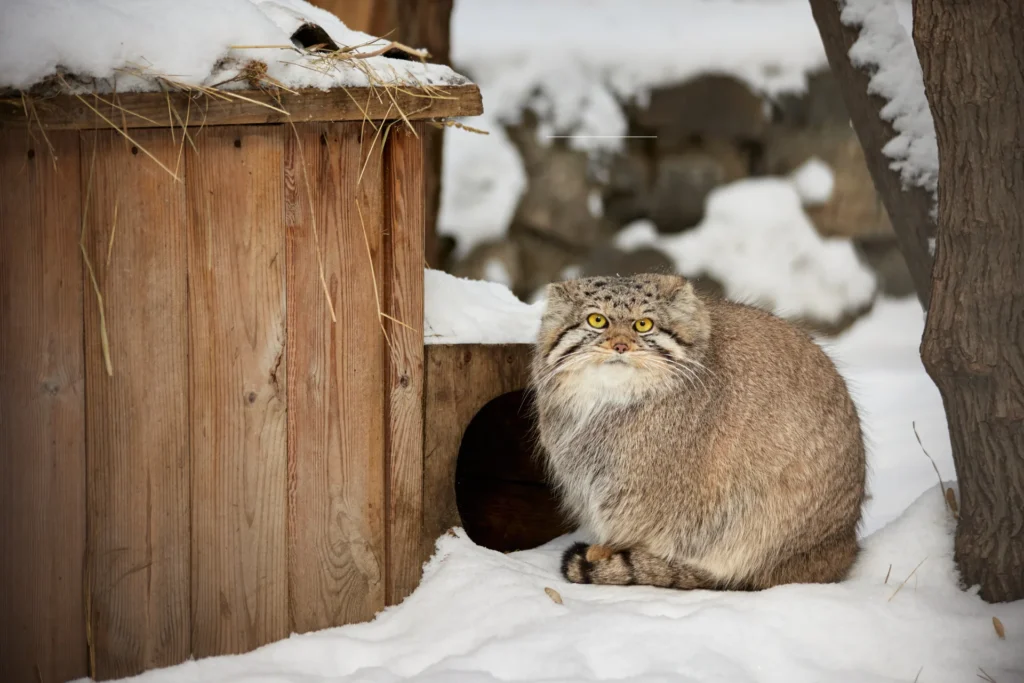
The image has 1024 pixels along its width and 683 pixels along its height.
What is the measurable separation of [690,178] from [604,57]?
1.34 metres

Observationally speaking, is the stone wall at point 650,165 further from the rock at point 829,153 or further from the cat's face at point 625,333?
the cat's face at point 625,333

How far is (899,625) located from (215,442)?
214 cm

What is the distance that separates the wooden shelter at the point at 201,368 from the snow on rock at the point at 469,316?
38cm

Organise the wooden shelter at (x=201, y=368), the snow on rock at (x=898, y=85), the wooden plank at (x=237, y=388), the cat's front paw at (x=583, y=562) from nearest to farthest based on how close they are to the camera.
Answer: the wooden shelter at (x=201, y=368), the wooden plank at (x=237, y=388), the cat's front paw at (x=583, y=562), the snow on rock at (x=898, y=85)

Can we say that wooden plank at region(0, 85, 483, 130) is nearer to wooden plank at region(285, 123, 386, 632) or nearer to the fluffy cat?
wooden plank at region(285, 123, 386, 632)

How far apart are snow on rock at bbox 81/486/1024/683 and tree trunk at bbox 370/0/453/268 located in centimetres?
283

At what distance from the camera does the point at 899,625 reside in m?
3.03

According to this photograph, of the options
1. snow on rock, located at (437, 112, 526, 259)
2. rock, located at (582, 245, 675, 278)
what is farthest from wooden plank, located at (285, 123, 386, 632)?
rock, located at (582, 245, 675, 278)

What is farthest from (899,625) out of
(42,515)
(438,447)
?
(42,515)

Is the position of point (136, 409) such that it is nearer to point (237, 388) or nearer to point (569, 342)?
point (237, 388)

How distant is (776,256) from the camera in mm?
8984

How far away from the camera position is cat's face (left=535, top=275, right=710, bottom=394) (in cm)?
327

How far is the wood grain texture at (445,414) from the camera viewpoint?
11.2 ft

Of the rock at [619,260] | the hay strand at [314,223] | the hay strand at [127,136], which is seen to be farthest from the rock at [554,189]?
the hay strand at [127,136]
